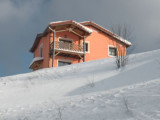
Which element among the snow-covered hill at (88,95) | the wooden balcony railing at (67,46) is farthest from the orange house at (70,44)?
the snow-covered hill at (88,95)

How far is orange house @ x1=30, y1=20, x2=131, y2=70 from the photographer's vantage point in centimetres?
1752

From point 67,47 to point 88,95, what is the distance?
1299 cm

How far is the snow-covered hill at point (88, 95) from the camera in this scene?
3.93m

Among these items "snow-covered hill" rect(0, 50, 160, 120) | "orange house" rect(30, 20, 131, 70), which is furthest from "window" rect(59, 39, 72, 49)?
"snow-covered hill" rect(0, 50, 160, 120)

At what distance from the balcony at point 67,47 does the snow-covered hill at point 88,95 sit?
24.9ft

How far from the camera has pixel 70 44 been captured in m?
18.2

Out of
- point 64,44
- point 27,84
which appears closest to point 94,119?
point 27,84

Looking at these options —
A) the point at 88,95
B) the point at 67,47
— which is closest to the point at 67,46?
the point at 67,47

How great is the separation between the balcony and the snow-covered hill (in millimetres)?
7595

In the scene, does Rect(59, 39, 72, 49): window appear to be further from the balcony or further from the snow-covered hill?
the snow-covered hill

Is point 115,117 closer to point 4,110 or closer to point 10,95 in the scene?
point 4,110

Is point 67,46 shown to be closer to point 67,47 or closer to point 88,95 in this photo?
point 67,47

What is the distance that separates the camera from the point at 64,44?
59.1ft

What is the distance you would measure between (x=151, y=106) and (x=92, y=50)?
16474 millimetres
